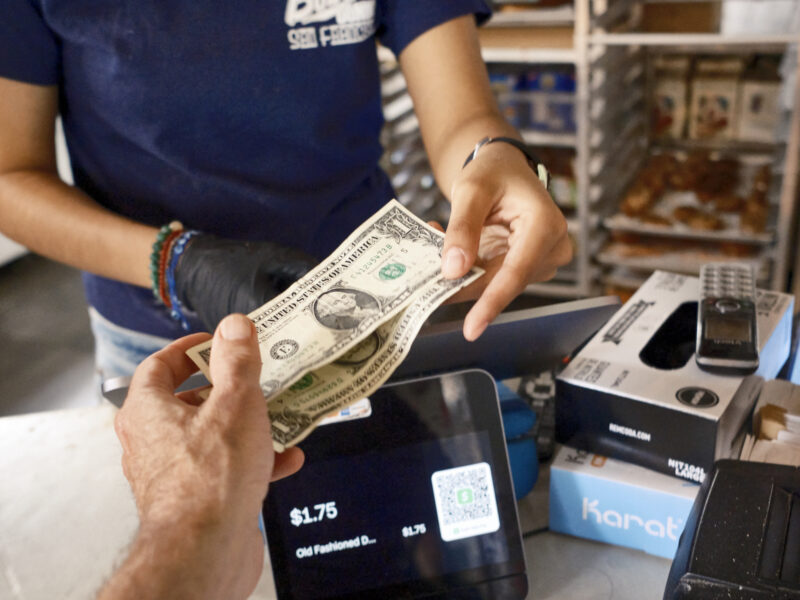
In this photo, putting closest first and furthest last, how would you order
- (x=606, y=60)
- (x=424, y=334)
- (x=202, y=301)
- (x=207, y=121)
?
(x=424, y=334) < (x=202, y=301) < (x=207, y=121) < (x=606, y=60)

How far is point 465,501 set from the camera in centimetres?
83

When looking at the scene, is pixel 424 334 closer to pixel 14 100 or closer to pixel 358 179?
pixel 358 179

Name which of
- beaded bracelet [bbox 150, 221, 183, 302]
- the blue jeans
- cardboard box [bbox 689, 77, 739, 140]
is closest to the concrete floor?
the blue jeans

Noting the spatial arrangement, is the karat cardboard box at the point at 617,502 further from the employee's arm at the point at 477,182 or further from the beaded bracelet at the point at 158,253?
the beaded bracelet at the point at 158,253

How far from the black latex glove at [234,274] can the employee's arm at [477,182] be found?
0.74 feet

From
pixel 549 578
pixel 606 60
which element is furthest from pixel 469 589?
pixel 606 60

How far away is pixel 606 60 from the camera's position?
8.16ft

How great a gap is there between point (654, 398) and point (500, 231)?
0.30m

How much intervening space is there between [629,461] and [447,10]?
733mm

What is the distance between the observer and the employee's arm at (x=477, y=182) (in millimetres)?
810

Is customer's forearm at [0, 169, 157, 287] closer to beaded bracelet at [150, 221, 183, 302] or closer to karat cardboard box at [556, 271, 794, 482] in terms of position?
beaded bracelet at [150, 221, 183, 302]

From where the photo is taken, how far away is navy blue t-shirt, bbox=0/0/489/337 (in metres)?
1.06

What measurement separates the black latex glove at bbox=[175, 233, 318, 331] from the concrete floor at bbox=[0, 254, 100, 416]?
1814 mm

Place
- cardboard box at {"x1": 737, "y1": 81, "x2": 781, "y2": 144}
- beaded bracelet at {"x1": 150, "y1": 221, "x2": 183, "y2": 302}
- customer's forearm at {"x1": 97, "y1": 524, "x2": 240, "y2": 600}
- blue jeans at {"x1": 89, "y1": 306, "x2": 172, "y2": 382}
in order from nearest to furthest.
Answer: customer's forearm at {"x1": 97, "y1": 524, "x2": 240, "y2": 600} → beaded bracelet at {"x1": 150, "y1": 221, "x2": 183, "y2": 302} → blue jeans at {"x1": 89, "y1": 306, "x2": 172, "y2": 382} → cardboard box at {"x1": 737, "y1": 81, "x2": 781, "y2": 144}
